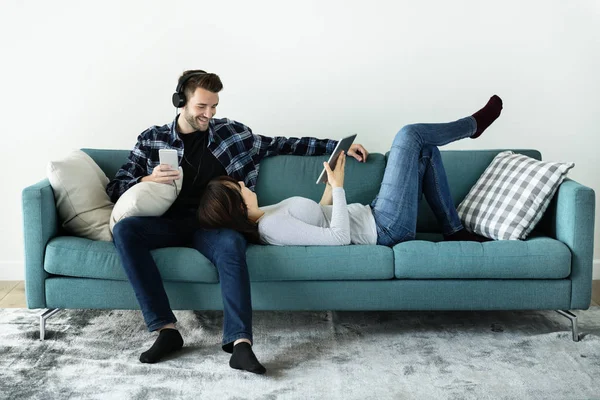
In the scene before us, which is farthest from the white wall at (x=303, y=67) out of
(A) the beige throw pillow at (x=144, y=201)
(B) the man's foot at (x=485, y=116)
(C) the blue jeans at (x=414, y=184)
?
(A) the beige throw pillow at (x=144, y=201)

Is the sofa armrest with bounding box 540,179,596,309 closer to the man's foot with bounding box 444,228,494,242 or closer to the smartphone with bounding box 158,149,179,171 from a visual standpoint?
the man's foot with bounding box 444,228,494,242

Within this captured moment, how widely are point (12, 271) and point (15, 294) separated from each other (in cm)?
36

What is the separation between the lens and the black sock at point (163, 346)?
264 cm

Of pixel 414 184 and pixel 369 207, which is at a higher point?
pixel 414 184

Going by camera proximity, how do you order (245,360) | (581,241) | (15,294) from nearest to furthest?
1. (245,360)
2. (581,241)
3. (15,294)

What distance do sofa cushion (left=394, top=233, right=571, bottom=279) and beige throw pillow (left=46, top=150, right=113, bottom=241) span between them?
125 centimetres

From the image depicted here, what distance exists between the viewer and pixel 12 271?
396 cm

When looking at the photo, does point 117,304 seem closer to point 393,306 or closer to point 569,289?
point 393,306

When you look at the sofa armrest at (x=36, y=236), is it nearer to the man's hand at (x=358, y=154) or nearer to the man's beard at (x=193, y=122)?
the man's beard at (x=193, y=122)

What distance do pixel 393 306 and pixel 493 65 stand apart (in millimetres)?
1586

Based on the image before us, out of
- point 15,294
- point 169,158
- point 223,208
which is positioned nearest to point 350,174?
point 223,208

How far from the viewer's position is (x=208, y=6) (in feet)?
12.1

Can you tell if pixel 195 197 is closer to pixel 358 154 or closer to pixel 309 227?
pixel 309 227

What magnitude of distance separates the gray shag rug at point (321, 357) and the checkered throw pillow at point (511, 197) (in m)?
0.42
